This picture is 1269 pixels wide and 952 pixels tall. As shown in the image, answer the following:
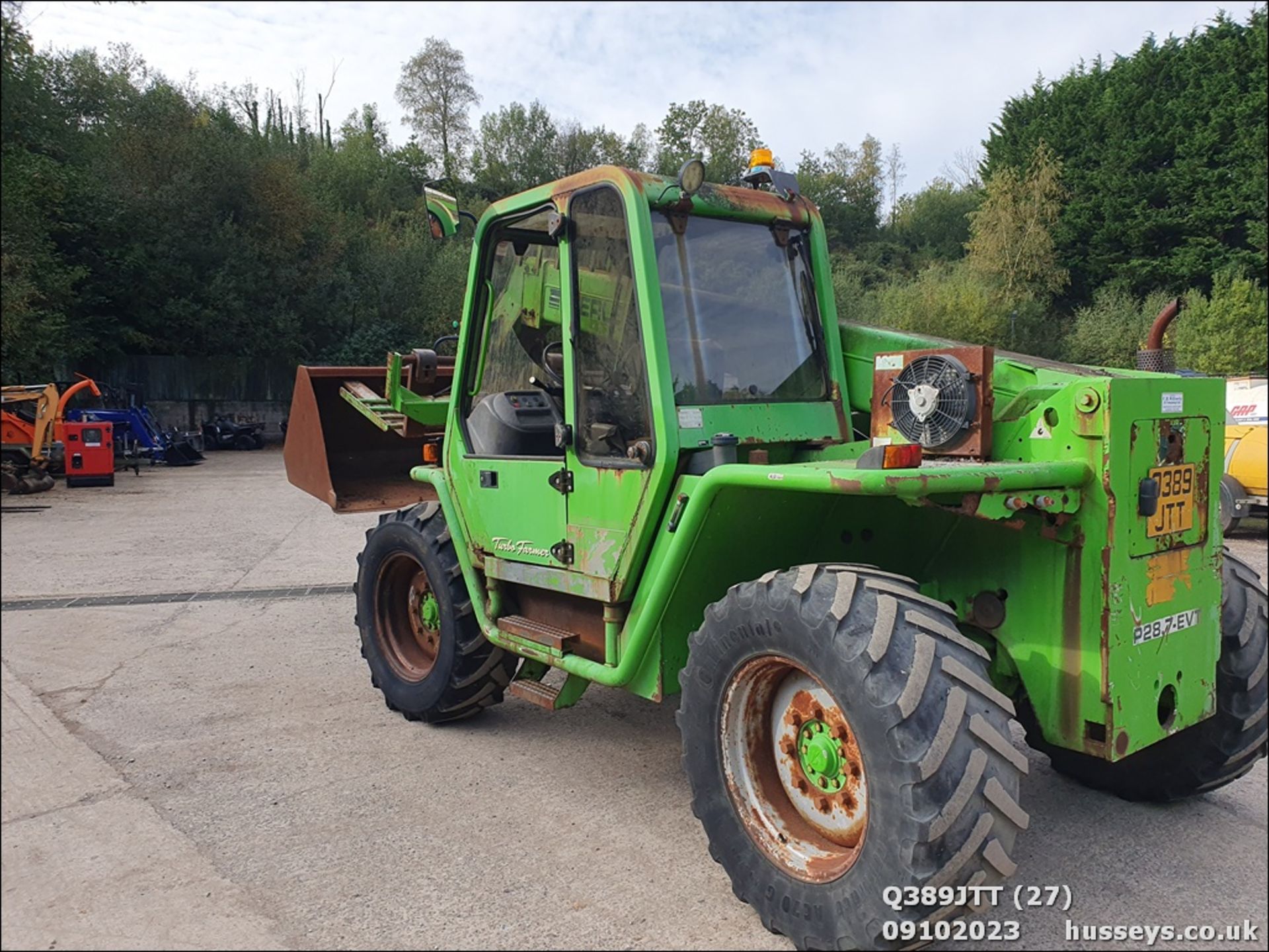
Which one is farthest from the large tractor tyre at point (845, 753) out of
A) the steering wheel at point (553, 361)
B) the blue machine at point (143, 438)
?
the blue machine at point (143, 438)

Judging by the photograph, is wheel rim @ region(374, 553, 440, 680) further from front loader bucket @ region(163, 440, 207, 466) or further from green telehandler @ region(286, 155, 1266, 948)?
front loader bucket @ region(163, 440, 207, 466)

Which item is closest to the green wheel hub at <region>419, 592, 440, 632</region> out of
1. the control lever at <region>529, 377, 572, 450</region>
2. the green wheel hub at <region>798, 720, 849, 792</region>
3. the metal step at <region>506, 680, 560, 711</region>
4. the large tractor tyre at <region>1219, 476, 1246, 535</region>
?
the metal step at <region>506, 680, 560, 711</region>

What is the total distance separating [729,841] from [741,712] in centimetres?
40

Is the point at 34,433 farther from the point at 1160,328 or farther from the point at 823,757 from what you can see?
the point at 1160,328

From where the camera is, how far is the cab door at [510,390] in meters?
4.10

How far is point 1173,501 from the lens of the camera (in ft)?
9.91

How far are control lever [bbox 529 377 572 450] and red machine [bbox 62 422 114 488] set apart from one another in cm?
1375

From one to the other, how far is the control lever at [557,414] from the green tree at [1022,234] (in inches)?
1097

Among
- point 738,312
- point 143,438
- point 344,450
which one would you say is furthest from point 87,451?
point 738,312

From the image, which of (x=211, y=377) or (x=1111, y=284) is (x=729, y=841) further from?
(x=1111, y=284)

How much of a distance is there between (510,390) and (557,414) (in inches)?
20.0

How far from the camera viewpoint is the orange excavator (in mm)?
15438

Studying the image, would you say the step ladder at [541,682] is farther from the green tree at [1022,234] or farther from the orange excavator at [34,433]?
the green tree at [1022,234]

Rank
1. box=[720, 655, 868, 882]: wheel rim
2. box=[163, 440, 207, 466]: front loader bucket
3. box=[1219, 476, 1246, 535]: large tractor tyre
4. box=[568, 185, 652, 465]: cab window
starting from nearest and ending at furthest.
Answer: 1. box=[720, 655, 868, 882]: wheel rim
2. box=[568, 185, 652, 465]: cab window
3. box=[1219, 476, 1246, 535]: large tractor tyre
4. box=[163, 440, 207, 466]: front loader bucket
